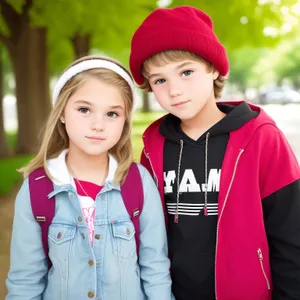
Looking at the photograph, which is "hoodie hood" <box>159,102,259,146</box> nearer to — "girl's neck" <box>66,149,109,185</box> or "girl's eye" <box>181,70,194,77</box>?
"girl's eye" <box>181,70,194,77</box>

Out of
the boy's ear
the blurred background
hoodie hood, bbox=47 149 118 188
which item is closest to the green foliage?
the blurred background

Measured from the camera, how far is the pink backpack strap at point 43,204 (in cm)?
252

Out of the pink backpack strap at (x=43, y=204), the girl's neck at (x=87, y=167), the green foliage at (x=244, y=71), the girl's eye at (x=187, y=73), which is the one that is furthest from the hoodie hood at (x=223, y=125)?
the green foliage at (x=244, y=71)

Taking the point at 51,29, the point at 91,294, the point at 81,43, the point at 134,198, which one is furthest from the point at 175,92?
the point at 81,43

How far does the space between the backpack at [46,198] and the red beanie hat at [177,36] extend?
0.68 meters

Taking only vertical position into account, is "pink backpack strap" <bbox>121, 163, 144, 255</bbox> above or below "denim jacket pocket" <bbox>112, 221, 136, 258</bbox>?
above

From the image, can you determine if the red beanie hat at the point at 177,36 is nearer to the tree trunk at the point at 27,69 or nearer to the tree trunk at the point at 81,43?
the tree trunk at the point at 27,69

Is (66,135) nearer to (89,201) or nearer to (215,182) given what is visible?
(89,201)

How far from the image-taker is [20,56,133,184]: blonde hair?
264 centimetres

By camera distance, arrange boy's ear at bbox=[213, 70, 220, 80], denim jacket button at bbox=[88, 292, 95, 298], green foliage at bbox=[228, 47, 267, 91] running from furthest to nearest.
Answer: green foliage at bbox=[228, 47, 267, 91] < boy's ear at bbox=[213, 70, 220, 80] < denim jacket button at bbox=[88, 292, 95, 298]

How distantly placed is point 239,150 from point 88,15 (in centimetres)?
845

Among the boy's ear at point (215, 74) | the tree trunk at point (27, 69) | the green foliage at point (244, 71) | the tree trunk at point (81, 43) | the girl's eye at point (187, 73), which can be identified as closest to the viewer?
the girl's eye at point (187, 73)

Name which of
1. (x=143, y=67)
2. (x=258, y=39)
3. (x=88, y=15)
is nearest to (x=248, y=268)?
(x=143, y=67)

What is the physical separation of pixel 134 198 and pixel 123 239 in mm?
226
